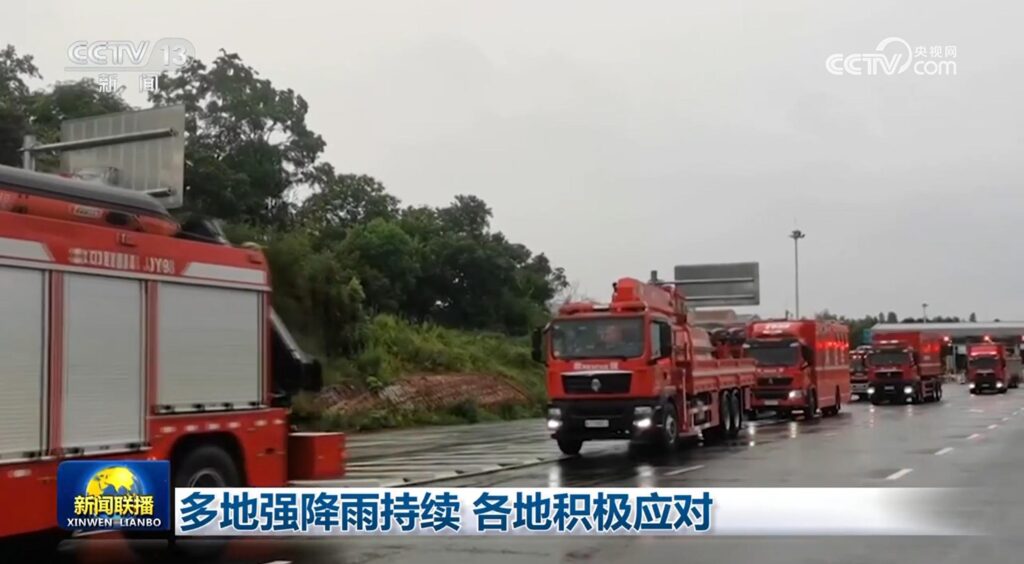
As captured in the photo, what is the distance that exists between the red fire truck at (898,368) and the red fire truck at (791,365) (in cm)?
→ 1035

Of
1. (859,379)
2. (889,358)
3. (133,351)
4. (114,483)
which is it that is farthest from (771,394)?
(114,483)

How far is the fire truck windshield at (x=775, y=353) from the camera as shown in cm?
3472

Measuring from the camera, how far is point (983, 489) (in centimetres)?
1433

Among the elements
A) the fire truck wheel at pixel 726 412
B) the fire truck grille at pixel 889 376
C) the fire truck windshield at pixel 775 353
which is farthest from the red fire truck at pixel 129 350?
the fire truck grille at pixel 889 376

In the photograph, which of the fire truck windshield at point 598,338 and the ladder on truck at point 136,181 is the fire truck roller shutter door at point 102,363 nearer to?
the ladder on truck at point 136,181

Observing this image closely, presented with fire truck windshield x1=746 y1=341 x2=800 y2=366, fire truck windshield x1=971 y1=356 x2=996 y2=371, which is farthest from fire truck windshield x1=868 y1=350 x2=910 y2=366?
fire truck windshield x1=971 y1=356 x2=996 y2=371

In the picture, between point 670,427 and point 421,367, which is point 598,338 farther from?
point 421,367

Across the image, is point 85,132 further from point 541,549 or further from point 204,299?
point 541,549

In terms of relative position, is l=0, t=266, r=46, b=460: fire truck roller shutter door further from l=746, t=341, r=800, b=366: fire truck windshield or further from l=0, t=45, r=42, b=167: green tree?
l=746, t=341, r=800, b=366: fire truck windshield

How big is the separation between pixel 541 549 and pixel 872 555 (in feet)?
9.23

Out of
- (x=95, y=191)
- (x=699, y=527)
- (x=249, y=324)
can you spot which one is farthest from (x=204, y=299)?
(x=699, y=527)

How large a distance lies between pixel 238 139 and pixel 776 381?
69.1 feet

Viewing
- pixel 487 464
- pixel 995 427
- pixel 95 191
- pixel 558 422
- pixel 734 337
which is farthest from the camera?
pixel 734 337

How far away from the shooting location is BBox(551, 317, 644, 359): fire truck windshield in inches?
824
